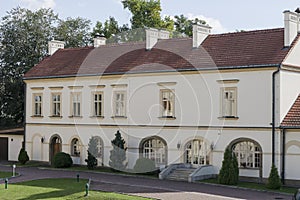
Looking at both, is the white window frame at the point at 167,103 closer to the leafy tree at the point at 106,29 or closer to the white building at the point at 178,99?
the white building at the point at 178,99

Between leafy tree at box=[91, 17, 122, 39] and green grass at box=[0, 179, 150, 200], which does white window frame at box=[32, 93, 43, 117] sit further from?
leafy tree at box=[91, 17, 122, 39]

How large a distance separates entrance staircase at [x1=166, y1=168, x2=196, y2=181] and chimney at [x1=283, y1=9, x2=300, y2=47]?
8.65 meters

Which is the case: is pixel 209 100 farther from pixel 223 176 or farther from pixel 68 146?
pixel 68 146

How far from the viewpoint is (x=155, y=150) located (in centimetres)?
3416

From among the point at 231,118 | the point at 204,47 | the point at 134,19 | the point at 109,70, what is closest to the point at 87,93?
the point at 109,70

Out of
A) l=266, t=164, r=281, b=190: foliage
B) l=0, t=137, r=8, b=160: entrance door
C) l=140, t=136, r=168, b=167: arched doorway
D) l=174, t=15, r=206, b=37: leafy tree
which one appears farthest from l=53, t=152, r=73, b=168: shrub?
l=174, t=15, r=206, b=37: leafy tree

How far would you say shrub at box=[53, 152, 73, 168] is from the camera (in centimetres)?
3712

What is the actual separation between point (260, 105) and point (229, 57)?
3596 mm

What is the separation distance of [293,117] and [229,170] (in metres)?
4.31

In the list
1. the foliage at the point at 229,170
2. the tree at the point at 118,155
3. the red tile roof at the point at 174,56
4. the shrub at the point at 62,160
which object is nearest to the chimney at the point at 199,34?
the red tile roof at the point at 174,56

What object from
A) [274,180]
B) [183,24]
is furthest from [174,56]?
[183,24]

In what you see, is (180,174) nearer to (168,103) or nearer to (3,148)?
(168,103)

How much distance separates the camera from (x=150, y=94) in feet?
112

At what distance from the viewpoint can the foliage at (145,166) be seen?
33.2 meters
